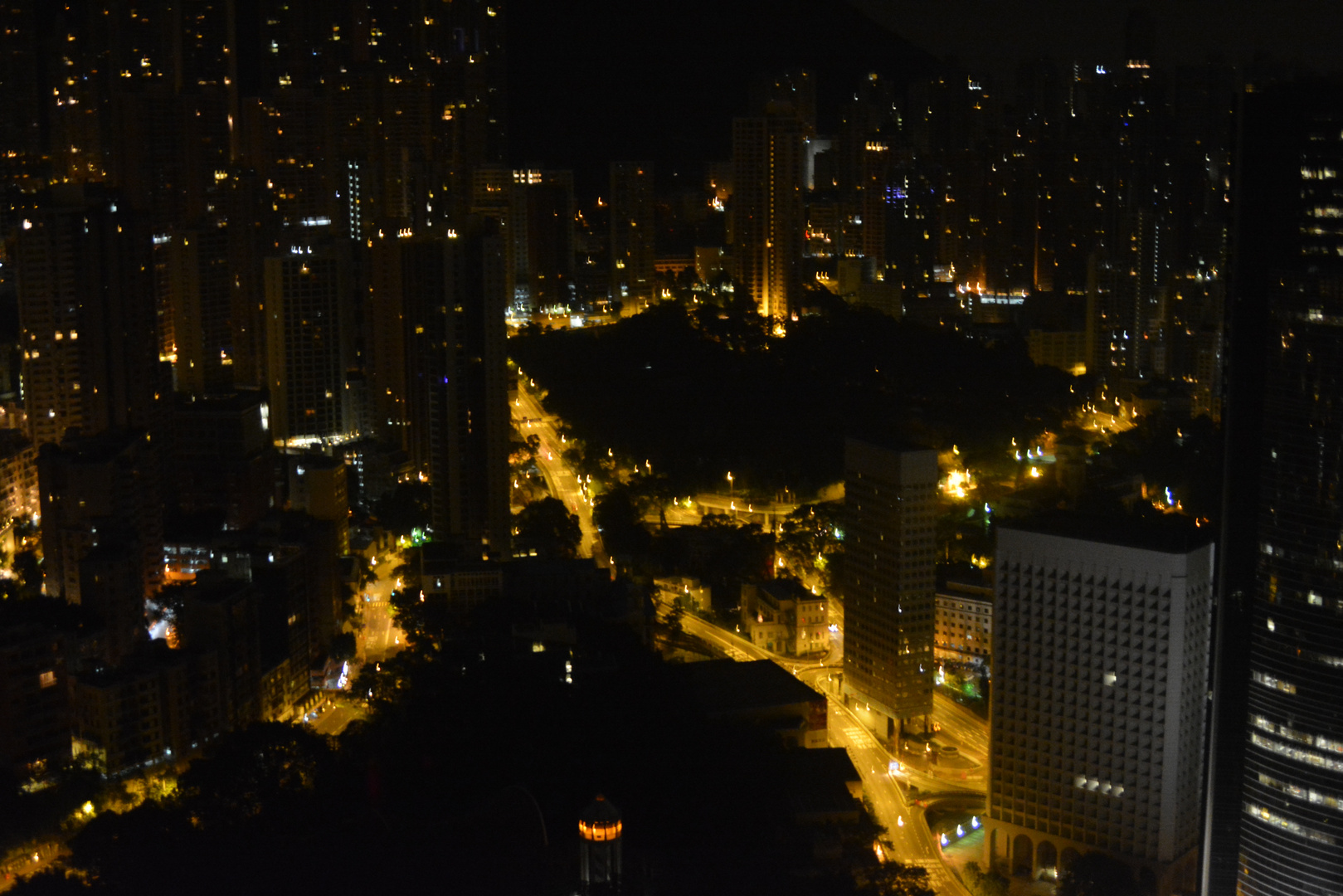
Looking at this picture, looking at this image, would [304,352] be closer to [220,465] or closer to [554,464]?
[554,464]

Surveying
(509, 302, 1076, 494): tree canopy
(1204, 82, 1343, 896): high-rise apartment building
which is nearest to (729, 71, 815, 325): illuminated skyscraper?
(509, 302, 1076, 494): tree canopy

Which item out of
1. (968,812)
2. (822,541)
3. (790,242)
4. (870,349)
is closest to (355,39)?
(790,242)

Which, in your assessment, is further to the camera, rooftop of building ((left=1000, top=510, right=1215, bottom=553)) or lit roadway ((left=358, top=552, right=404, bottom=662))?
lit roadway ((left=358, top=552, right=404, bottom=662))

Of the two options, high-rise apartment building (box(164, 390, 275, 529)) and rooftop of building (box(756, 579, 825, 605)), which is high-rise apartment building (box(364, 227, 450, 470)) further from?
rooftop of building (box(756, 579, 825, 605))

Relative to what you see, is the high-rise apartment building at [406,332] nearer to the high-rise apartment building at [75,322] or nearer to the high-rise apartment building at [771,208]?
the high-rise apartment building at [75,322]

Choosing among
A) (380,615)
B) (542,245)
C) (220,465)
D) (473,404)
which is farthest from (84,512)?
(542,245)

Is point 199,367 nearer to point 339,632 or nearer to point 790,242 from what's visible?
point 339,632
